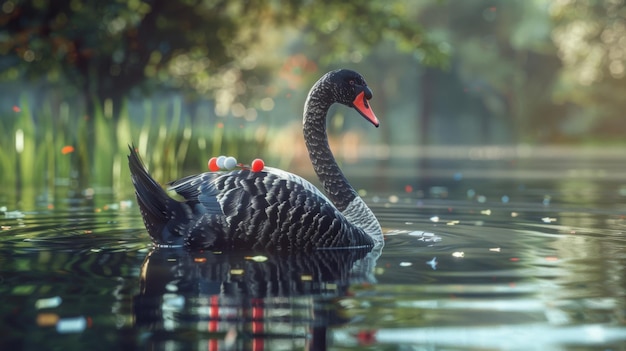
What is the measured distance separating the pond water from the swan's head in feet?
3.72

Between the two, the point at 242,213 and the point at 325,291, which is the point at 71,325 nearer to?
the point at 325,291

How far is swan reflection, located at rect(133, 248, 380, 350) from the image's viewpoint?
4.29m

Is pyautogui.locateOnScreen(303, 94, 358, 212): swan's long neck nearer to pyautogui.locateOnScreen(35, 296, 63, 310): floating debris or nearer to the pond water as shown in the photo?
the pond water

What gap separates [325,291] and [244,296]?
468 mm

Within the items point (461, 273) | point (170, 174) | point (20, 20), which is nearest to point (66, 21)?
point (20, 20)

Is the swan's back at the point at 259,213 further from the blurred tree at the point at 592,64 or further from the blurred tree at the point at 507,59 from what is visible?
the blurred tree at the point at 507,59

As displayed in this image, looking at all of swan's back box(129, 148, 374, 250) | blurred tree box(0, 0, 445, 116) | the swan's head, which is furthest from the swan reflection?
blurred tree box(0, 0, 445, 116)

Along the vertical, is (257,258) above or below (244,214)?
below

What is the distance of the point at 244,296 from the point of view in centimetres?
538

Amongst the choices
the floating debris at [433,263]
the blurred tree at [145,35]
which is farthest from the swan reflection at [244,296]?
the blurred tree at [145,35]

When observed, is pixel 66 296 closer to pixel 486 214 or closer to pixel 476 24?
pixel 486 214

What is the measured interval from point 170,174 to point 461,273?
11.5m

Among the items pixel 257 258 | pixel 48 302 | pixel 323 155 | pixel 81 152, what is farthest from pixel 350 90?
pixel 81 152

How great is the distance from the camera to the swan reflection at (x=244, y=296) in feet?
14.1
